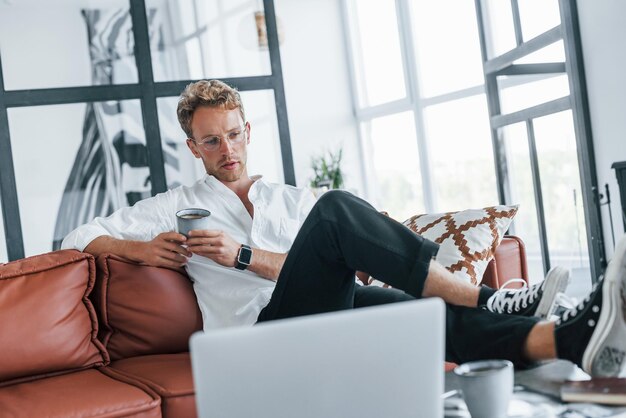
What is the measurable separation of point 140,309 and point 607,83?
9.11ft

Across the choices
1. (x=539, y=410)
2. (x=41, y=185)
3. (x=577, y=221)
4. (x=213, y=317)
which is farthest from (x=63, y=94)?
(x=539, y=410)

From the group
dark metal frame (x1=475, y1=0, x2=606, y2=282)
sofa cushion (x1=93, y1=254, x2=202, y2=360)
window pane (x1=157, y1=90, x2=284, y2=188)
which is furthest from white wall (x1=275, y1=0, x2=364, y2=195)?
sofa cushion (x1=93, y1=254, x2=202, y2=360)

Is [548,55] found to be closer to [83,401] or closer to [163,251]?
[163,251]

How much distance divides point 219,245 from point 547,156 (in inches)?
120

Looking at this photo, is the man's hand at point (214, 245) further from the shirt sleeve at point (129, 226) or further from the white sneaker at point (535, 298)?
the white sneaker at point (535, 298)

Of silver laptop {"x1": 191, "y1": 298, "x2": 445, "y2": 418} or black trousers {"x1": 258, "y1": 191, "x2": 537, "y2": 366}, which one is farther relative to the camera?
black trousers {"x1": 258, "y1": 191, "x2": 537, "y2": 366}

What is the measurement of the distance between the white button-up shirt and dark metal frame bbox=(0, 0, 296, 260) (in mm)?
2414

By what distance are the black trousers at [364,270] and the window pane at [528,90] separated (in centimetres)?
289

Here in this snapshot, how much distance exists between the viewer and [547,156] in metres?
4.59

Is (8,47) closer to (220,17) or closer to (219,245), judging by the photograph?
(220,17)

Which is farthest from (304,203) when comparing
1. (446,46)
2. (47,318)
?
(446,46)

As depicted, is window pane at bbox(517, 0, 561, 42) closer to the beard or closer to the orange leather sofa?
the orange leather sofa

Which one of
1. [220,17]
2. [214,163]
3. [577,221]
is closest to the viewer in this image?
[214,163]

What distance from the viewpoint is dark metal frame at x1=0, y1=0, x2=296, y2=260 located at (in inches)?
182
